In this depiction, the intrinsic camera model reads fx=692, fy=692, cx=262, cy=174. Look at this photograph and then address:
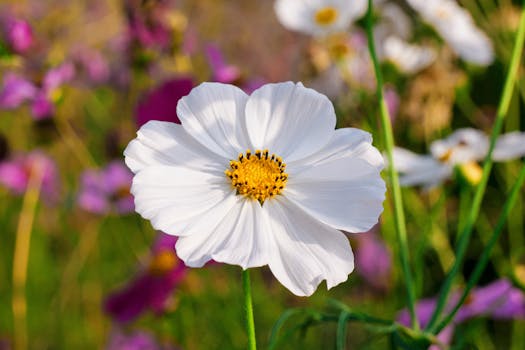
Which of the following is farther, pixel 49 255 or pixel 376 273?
pixel 49 255

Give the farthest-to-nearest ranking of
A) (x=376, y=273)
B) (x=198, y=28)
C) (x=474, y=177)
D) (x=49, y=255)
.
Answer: (x=49, y=255) < (x=198, y=28) < (x=376, y=273) < (x=474, y=177)

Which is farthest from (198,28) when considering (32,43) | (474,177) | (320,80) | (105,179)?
(474,177)

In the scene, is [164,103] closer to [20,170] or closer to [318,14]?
[318,14]

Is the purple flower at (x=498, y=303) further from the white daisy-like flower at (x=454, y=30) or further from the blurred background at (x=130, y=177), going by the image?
the white daisy-like flower at (x=454, y=30)

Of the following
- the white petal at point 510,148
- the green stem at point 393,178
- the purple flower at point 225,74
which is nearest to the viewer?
the green stem at point 393,178

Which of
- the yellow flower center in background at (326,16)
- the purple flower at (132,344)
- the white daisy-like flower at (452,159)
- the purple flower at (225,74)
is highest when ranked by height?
the yellow flower center in background at (326,16)

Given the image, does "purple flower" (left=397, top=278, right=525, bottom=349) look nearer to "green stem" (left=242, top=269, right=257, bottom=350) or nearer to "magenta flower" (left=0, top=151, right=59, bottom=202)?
"green stem" (left=242, top=269, right=257, bottom=350)

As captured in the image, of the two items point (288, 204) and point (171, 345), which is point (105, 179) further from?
point (288, 204)

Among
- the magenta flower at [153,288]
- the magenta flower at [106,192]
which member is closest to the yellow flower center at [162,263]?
the magenta flower at [153,288]
